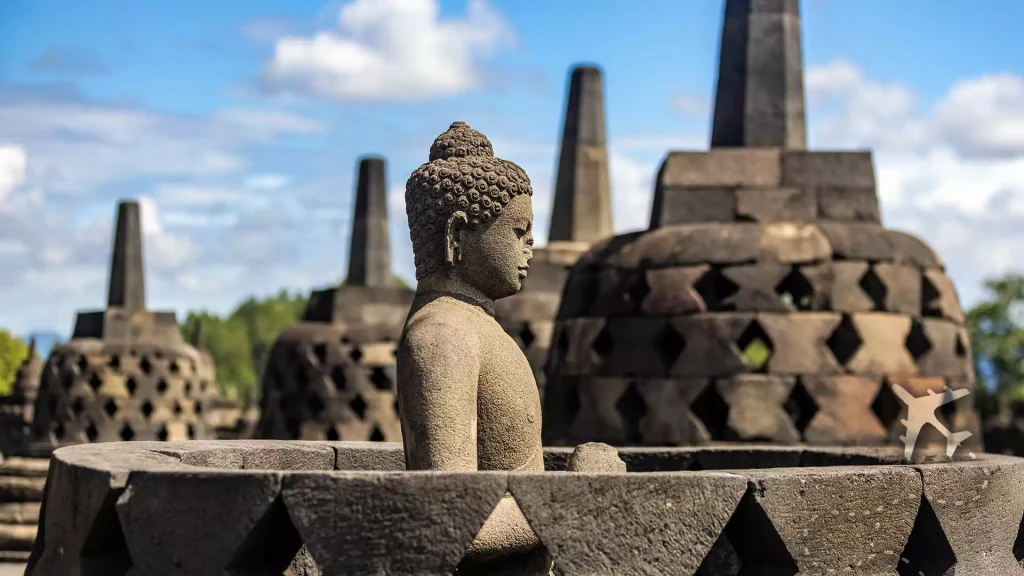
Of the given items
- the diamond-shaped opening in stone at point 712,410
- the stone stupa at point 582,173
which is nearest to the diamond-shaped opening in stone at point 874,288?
the diamond-shaped opening in stone at point 712,410

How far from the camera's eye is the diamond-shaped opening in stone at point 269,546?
3.32 m

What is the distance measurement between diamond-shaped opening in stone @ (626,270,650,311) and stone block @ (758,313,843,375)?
2.26ft

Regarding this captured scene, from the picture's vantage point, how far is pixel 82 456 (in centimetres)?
380

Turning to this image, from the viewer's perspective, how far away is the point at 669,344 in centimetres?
727

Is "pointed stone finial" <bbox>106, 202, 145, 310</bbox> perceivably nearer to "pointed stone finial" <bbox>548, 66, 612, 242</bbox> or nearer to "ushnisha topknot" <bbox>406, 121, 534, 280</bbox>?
"pointed stone finial" <bbox>548, 66, 612, 242</bbox>

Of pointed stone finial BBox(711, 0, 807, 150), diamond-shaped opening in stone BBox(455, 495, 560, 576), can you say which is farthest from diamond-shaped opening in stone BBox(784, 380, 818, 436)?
diamond-shaped opening in stone BBox(455, 495, 560, 576)

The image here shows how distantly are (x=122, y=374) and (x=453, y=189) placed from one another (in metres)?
11.4

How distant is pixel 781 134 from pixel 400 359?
14.9ft

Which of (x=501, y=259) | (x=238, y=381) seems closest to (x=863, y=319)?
(x=501, y=259)

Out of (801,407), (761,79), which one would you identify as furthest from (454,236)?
(761,79)

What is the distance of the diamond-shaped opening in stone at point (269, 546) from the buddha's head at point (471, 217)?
1.22 m

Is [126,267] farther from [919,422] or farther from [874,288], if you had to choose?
[919,422]

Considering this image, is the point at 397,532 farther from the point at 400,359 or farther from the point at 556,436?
the point at 556,436

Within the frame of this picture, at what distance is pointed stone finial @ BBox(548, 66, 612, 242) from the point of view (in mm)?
13266
